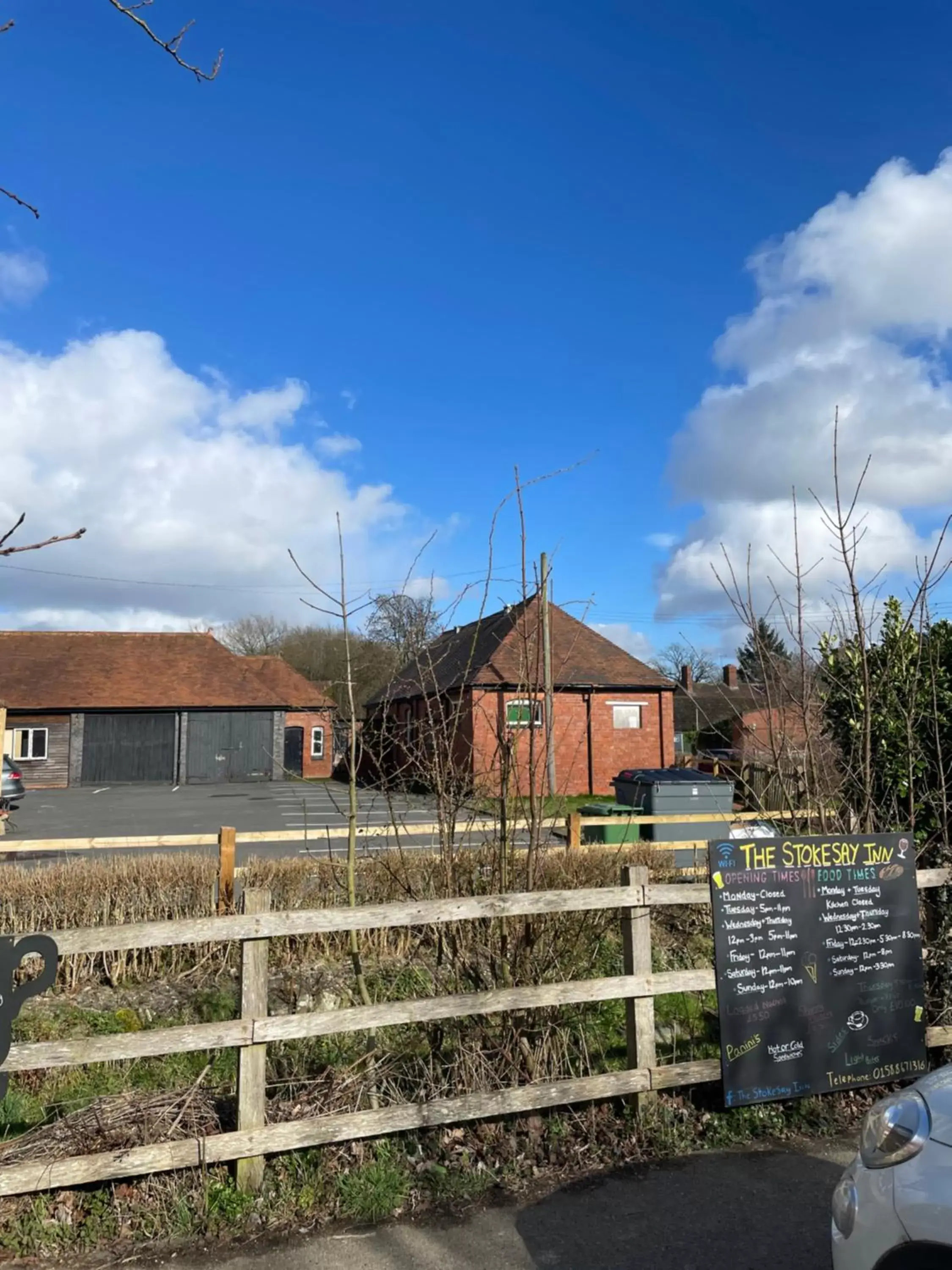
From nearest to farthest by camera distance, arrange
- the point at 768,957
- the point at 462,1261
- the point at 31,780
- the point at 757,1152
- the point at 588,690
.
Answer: the point at 462,1261 → the point at 757,1152 → the point at 768,957 → the point at 588,690 → the point at 31,780

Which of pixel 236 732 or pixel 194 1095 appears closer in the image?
pixel 194 1095

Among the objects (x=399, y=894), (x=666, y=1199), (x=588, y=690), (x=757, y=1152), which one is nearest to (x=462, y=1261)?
(x=666, y=1199)

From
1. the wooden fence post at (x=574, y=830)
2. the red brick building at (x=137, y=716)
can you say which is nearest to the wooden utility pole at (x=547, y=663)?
the wooden fence post at (x=574, y=830)

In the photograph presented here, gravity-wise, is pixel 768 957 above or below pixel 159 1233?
above

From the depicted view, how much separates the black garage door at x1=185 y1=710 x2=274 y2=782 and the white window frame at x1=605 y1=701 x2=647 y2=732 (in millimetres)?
13841

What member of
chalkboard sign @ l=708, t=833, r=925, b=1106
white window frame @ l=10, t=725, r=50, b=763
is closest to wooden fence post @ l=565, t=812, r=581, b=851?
chalkboard sign @ l=708, t=833, r=925, b=1106

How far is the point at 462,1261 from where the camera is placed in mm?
3207

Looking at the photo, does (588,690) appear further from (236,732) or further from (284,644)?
(284,644)

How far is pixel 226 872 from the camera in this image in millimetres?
7590

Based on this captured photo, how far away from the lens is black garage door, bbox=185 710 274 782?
35.2m

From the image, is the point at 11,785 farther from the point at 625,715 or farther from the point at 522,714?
the point at 522,714

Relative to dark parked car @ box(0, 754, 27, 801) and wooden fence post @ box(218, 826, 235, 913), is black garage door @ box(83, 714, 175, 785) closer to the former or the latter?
dark parked car @ box(0, 754, 27, 801)

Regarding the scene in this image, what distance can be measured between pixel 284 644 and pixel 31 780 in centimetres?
2771

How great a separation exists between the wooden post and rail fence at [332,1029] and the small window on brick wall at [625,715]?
972 inches
